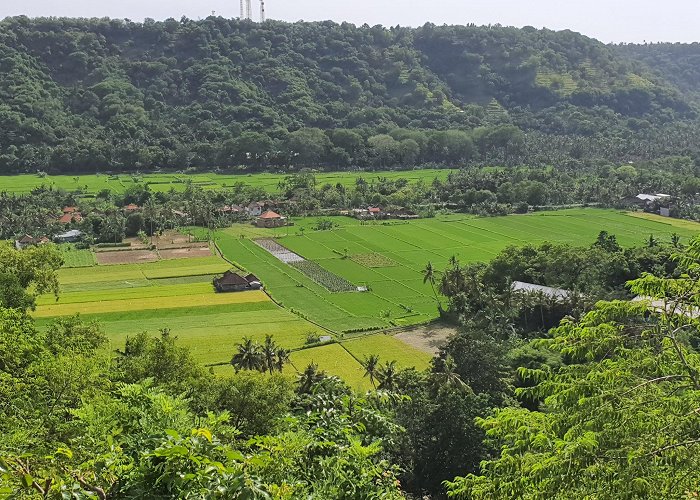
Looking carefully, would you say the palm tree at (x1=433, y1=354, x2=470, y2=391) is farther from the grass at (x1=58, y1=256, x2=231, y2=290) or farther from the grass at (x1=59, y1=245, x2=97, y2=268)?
the grass at (x1=59, y1=245, x2=97, y2=268)

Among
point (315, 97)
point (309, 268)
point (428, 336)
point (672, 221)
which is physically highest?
point (315, 97)

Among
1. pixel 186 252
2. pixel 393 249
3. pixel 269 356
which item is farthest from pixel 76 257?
pixel 269 356

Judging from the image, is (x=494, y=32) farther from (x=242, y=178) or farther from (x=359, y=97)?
(x=242, y=178)

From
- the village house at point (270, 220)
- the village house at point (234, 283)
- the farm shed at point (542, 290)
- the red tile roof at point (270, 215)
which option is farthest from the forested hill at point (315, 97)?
the farm shed at point (542, 290)

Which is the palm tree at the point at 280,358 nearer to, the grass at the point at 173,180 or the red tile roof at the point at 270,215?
the red tile roof at the point at 270,215

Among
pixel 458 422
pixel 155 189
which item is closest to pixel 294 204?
pixel 155 189

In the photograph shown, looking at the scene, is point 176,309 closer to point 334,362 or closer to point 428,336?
point 334,362
